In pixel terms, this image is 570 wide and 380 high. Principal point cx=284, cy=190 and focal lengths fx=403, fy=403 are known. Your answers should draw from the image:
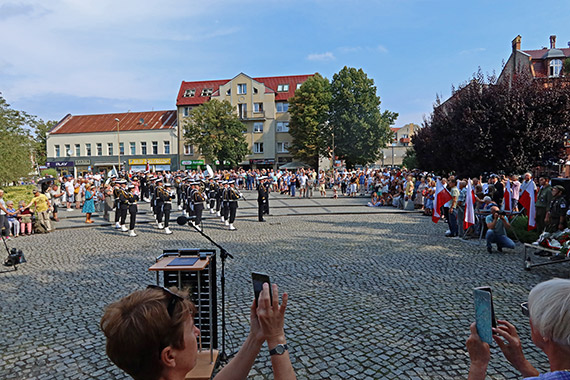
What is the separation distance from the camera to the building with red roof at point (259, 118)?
5744 centimetres

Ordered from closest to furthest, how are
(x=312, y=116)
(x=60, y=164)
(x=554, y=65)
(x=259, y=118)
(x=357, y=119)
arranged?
(x=554, y=65)
(x=357, y=119)
(x=312, y=116)
(x=259, y=118)
(x=60, y=164)

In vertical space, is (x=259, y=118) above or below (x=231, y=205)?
above

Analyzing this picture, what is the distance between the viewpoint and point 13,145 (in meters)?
29.8

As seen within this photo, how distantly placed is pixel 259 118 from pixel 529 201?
47736 millimetres

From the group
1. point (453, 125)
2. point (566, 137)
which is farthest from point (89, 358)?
point (566, 137)

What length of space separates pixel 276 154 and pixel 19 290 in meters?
50.7

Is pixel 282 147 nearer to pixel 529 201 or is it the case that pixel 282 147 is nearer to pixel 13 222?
pixel 13 222

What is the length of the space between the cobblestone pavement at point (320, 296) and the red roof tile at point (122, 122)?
5095 cm

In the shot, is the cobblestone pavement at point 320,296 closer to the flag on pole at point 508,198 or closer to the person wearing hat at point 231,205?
the person wearing hat at point 231,205

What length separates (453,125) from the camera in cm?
2188

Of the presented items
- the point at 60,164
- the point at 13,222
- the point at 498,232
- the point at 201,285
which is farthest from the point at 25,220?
the point at 60,164

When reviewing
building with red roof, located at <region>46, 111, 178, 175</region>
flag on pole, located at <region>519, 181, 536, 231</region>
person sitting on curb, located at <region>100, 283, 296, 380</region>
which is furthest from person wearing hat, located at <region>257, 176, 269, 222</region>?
building with red roof, located at <region>46, 111, 178, 175</region>

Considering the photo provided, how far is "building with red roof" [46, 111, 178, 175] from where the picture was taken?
5972cm

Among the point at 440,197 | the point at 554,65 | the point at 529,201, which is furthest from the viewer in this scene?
the point at 554,65
